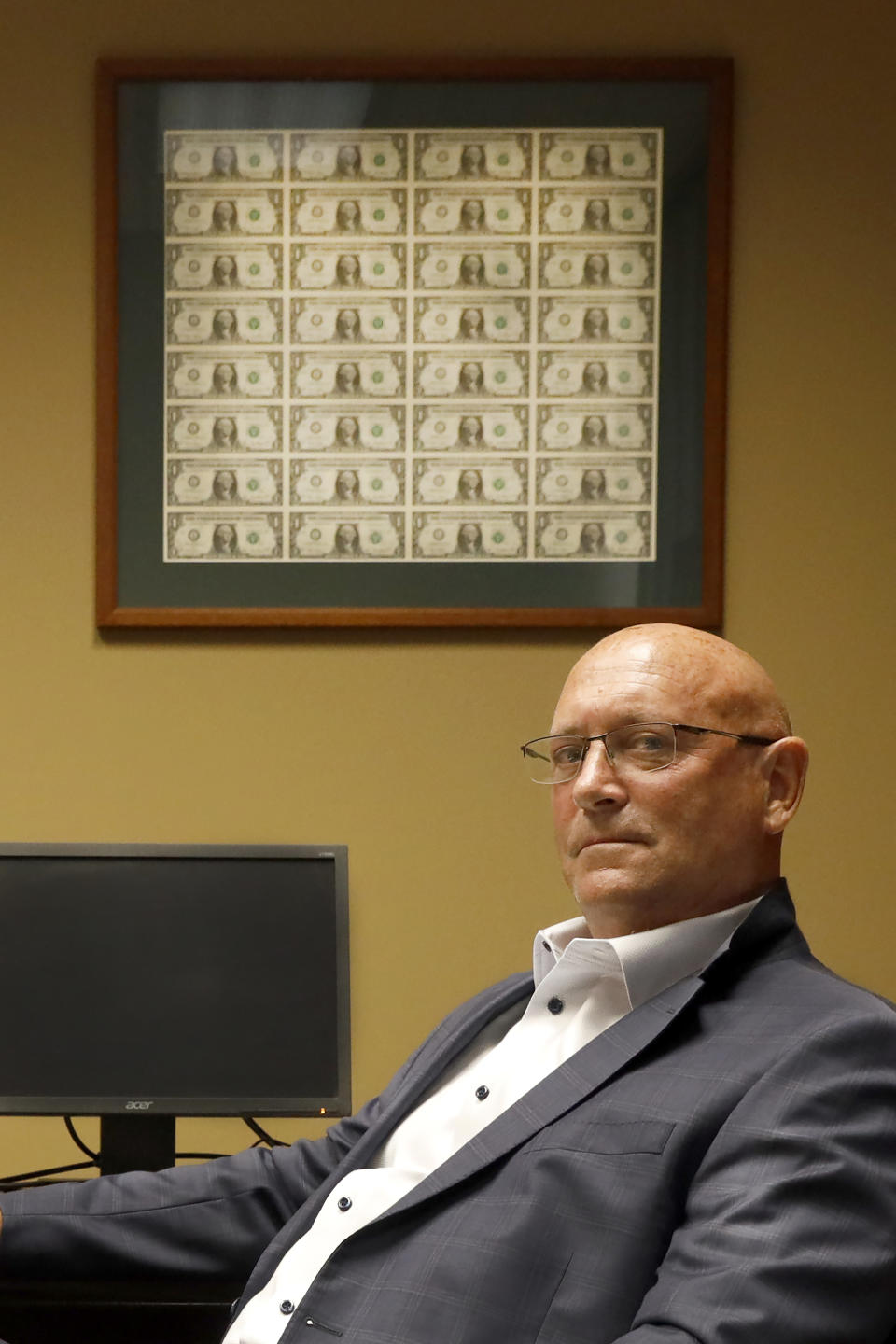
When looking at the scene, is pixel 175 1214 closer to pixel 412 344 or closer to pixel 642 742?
pixel 642 742

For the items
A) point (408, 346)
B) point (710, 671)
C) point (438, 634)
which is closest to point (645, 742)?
point (710, 671)

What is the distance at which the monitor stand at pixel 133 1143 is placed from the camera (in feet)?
6.45

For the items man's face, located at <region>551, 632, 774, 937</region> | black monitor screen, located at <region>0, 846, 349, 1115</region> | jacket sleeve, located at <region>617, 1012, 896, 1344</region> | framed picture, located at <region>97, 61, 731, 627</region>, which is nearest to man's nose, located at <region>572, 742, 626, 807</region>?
man's face, located at <region>551, 632, 774, 937</region>

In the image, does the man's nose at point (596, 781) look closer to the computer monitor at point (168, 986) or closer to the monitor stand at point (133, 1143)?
the computer monitor at point (168, 986)

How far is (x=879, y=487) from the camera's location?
7.34 feet

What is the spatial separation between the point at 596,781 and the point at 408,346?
3.39ft

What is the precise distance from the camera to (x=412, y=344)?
223cm

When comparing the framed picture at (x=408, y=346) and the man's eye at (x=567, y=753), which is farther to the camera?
the framed picture at (x=408, y=346)

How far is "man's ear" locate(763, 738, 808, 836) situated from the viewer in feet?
4.86

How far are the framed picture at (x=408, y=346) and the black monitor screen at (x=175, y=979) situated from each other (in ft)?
1.50

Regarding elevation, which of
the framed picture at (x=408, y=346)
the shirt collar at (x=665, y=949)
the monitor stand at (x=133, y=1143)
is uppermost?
the framed picture at (x=408, y=346)

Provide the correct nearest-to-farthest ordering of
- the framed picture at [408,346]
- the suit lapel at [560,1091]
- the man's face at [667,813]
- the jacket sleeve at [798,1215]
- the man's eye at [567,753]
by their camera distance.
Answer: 1. the jacket sleeve at [798,1215]
2. the suit lapel at [560,1091]
3. the man's face at [667,813]
4. the man's eye at [567,753]
5. the framed picture at [408,346]

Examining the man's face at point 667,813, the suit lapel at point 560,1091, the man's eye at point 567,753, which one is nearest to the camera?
the suit lapel at point 560,1091

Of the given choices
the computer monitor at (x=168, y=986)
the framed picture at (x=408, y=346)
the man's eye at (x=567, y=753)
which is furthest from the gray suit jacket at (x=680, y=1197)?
the framed picture at (x=408, y=346)
